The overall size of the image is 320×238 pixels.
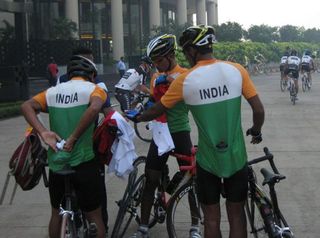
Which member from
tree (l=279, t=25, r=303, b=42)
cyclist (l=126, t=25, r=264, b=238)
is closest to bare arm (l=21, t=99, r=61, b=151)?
cyclist (l=126, t=25, r=264, b=238)

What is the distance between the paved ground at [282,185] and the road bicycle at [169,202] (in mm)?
219

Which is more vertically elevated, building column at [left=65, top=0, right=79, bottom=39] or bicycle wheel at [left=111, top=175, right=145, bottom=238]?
building column at [left=65, top=0, right=79, bottom=39]

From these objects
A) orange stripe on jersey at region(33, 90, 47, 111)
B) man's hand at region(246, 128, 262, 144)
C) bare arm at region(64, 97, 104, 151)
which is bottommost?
man's hand at region(246, 128, 262, 144)

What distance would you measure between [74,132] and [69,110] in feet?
0.63

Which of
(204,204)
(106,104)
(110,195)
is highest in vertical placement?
(106,104)

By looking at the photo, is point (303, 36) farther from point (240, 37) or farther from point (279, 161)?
point (279, 161)

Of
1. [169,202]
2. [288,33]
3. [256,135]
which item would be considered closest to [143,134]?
[169,202]

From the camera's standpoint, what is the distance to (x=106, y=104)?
4617mm

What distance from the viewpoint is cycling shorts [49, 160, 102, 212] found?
14.1 ft

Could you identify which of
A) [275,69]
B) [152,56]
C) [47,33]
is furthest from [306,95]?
[275,69]

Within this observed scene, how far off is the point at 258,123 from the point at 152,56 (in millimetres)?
1292

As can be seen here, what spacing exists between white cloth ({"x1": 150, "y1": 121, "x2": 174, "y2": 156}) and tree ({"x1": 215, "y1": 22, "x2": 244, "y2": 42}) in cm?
5107

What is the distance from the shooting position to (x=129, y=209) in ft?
17.9

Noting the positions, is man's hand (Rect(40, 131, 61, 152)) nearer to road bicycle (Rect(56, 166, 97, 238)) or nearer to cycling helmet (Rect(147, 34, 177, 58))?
road bicycle (Rect(56, 166, 97, 238))
